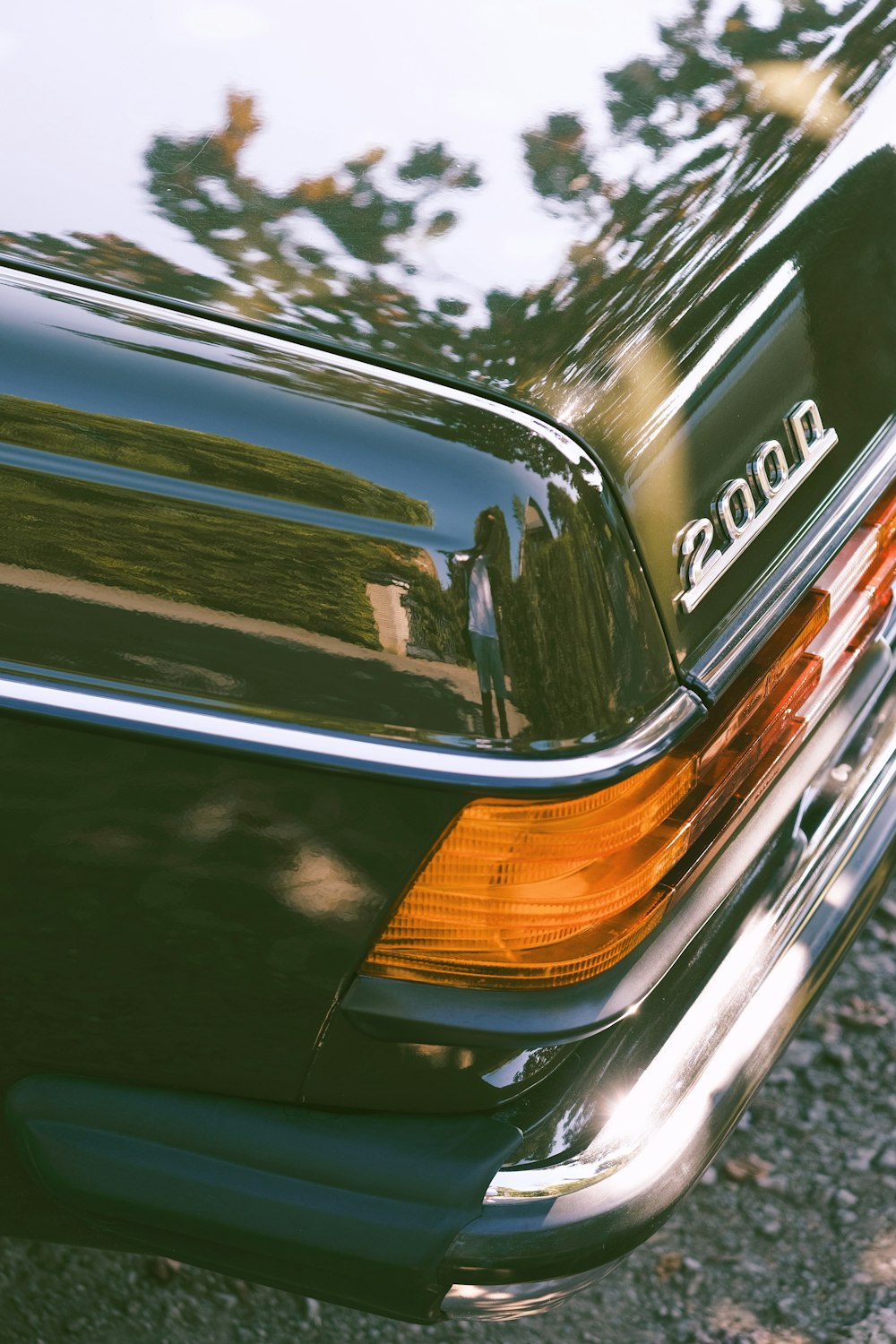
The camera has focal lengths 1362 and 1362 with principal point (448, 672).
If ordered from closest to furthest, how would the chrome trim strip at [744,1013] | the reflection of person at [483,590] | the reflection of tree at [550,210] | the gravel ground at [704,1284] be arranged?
1. the reflection of person at [483,590]
2. the reflection of tree at [550,210]
3. the chrome trim strip at [744,1013]
4. the gravel ground at [704,1284]

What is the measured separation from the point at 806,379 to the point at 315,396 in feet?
1.98

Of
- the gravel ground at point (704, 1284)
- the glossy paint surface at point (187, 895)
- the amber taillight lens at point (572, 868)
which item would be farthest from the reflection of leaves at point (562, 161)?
the gravel ground at point (704, 1284)

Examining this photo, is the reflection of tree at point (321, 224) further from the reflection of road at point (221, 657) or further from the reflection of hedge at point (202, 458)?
the reflection of road at point (221, 657)

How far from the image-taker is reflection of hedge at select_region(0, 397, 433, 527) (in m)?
1.32

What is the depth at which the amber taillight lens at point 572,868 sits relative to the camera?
4.60 feet

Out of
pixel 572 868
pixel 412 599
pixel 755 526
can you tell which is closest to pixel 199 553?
pixel 412 599

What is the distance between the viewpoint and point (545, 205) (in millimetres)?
1545

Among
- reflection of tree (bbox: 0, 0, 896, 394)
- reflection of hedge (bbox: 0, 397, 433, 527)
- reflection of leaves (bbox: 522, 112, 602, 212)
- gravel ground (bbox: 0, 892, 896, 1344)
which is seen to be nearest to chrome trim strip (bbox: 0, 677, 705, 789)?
reflection of hedge (bbox: 0, 397, 433, 527)

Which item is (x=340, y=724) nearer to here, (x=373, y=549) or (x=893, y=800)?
(x=373, y=549)

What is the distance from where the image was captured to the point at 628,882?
150 centimetres

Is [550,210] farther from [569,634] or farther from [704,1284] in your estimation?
[704,1284]

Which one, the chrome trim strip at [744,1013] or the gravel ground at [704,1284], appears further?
the gravel ground at [704,1284]

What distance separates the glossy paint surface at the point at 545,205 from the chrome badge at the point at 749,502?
0.06 feet

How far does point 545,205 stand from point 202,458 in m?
0.51
